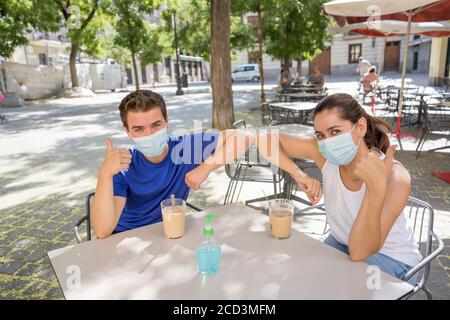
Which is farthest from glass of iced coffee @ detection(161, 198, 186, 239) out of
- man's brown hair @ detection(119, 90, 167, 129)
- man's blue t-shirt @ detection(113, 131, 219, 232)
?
man's brown hair @ detection(119, 90, 167, 129)

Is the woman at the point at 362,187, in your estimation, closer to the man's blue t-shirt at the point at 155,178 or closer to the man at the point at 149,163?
the man at the point at 149,163

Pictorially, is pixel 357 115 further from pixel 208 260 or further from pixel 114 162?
pixel 114 162

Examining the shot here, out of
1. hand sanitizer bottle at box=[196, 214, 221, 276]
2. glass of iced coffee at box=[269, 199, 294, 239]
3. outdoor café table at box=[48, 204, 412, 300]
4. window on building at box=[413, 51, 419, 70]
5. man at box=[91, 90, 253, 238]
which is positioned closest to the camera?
outdoor café table at box=[48, 204, 412, 300]

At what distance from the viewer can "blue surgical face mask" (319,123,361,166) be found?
5.82ft

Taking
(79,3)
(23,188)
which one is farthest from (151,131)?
(79,3)

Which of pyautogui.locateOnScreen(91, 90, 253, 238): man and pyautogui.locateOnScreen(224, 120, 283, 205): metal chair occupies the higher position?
pyautogui.locateOnScreen(91, 90, 253, 238): man

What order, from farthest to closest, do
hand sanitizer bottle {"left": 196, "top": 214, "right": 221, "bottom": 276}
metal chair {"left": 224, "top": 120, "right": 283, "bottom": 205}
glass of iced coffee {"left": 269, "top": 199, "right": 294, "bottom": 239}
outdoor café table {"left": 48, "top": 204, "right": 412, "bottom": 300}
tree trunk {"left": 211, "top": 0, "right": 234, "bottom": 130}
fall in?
tree trunk {"left": 211, "top": 0, "right": 234, "bottom": 130} → metal chair {"left": 224, "top": 120, "right": 283, "bottom": 205} → glass of iced coffee {"left": 269, "top": 199, "right": 294, "bottom": 239} → hand sanitizer bottle {"left": 196, "top": 214, "right": 221, "bottom": 276} → outdoor café table {"left": 48, "top": 204, "right": 412, "bottom": 300}

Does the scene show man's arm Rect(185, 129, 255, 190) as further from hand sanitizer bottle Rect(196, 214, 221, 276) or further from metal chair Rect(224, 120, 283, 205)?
metal chair Rect(224, 120, 283, 205)

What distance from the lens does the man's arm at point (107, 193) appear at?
1.80 metres

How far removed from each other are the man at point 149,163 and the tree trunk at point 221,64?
484 cm

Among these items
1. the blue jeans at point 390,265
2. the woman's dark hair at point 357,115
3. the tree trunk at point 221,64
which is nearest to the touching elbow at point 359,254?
the blue jeans at point 390,265

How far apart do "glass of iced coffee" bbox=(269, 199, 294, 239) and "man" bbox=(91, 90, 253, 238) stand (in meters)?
0.49

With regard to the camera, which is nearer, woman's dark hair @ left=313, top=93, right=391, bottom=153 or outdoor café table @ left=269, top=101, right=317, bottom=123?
woman's dark hair @ left=313, top=93, right=391, bottom=153
